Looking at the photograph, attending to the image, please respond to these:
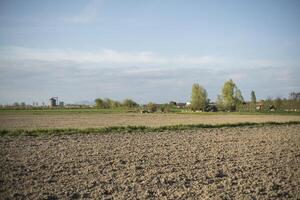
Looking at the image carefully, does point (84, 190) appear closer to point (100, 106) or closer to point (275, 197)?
point (275, 197)

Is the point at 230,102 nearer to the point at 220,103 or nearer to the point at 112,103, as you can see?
the point at 220,103

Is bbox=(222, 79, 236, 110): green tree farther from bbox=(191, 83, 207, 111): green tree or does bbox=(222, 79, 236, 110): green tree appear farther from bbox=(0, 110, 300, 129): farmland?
bbox=(0, 110, 300, 129): farmland

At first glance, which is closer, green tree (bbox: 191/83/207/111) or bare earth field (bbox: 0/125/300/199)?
bare earth field (bbox: 0/125/300/199)

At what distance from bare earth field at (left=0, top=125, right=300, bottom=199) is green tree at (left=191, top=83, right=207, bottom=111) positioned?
309 feet

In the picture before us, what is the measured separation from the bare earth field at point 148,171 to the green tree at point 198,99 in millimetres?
94068

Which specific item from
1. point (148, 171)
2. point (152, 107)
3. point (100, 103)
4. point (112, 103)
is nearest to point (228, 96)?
point (152, 107)

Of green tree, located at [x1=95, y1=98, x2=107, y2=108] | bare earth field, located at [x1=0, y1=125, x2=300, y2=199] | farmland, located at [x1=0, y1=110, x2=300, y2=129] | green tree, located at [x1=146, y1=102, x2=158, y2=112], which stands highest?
green tree, located at [x1=95, y1=98, x2=107, y2=108]

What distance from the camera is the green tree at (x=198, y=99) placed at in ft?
376

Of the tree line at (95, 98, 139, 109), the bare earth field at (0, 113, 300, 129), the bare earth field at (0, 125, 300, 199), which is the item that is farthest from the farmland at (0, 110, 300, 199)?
the tree line at (95, 98, 139, 109)

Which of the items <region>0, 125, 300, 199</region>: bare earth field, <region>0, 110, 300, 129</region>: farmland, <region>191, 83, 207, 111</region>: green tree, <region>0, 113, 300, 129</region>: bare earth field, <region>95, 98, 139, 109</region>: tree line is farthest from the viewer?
<region>95, 98, 139, 109</region>: tree line

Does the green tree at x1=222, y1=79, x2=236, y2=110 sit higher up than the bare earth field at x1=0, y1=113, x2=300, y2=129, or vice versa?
the green tree at x1=222, y1=79, x2=236, y2=110

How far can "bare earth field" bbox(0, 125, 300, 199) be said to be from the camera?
10.6m

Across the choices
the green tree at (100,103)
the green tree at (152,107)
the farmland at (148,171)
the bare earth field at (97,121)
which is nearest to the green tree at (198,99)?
the green tree at (152,107)

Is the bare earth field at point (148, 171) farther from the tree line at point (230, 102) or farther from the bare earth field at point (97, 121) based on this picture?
the tree line at point (230, 102)
